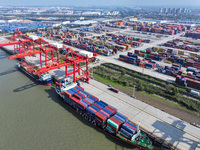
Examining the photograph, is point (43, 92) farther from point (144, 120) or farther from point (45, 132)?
point (144, 120)

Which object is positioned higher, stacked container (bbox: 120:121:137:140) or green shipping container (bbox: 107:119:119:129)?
green shipping container (bbox: 107:119:119:129)

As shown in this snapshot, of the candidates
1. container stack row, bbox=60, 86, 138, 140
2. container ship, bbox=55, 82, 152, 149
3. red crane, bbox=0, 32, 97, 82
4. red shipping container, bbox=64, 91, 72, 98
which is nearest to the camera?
container ship, bbox=55, 82, 152, 149

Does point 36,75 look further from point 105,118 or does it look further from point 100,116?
point 105,118

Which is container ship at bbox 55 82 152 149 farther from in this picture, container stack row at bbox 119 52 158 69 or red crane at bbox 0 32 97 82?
container stack row at bbox 119 52 158 69

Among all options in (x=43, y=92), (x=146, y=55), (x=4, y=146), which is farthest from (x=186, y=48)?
(x=4, y=146)

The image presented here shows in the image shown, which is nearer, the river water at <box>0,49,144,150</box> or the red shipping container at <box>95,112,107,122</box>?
the river water at <box>0,49,144,150</box>

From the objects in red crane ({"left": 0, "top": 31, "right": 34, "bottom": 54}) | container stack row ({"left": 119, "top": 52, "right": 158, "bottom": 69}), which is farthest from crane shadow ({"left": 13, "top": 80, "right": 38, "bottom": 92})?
container stack row ({"left": 119, "top": 52, "right": 158, "bottom": 69})

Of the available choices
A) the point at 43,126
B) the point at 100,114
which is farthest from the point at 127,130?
the point at 43,126
